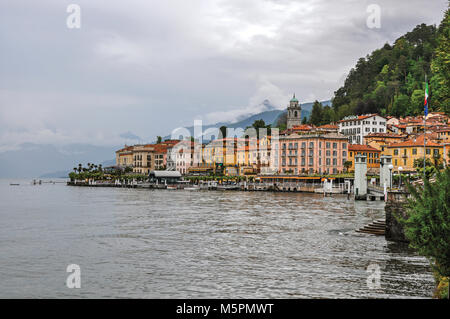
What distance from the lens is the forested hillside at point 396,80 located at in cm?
15225

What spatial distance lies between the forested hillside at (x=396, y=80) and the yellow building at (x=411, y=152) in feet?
130

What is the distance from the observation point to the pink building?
121m

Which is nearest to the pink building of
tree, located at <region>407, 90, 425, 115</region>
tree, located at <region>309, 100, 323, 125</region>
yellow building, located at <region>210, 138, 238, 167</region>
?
tree, located at <region>407, 90, 425, 115</region>

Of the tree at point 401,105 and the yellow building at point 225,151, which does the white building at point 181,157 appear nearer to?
the yellow building at point 225,151

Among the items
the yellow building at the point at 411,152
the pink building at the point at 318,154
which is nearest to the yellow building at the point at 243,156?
the pink building at the point at 318,154

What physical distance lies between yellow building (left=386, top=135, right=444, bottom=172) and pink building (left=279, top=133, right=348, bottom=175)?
16.8 m

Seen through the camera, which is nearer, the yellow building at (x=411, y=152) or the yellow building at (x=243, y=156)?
the yellow building at (x=411, y=152)

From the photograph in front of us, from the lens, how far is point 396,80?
169125 millimetres

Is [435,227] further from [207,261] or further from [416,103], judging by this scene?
[416,103]

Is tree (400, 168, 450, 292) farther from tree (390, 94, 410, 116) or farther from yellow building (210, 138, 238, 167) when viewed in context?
tree (390, 94, 410, 116)

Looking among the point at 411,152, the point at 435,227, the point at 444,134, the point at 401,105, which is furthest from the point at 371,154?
the point at 435,227
